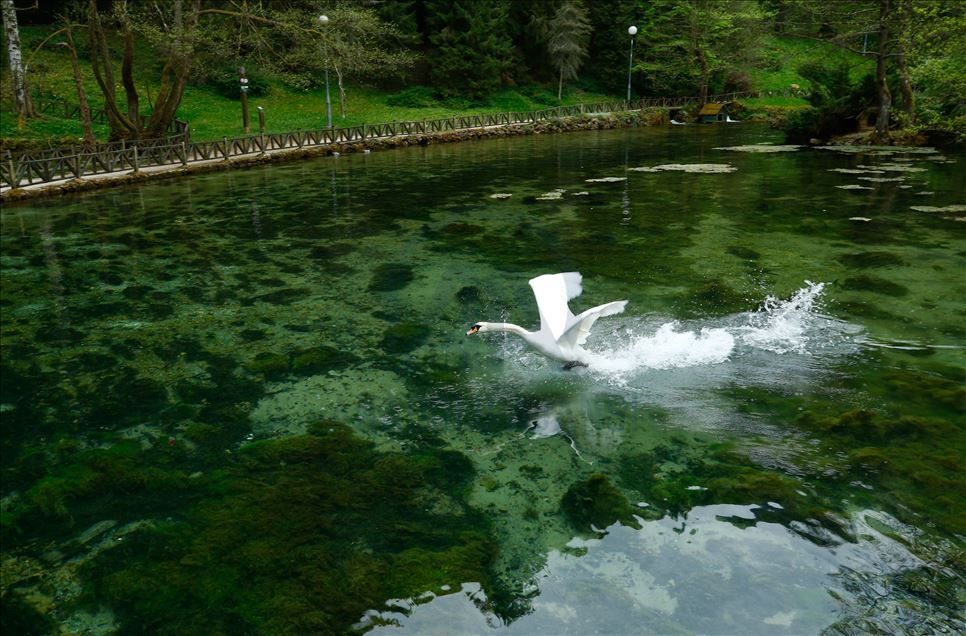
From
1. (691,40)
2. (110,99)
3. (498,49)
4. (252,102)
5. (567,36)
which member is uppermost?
(567,36)

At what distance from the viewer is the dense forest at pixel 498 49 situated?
27859 mm

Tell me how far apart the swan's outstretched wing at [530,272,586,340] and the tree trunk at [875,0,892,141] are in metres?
27.7

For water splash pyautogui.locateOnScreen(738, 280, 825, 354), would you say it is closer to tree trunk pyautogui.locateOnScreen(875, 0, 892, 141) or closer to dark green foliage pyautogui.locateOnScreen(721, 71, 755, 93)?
tree trunk pyautogui.locateOnScreen(875, 0, 892, 141)

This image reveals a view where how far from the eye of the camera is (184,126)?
105 feet

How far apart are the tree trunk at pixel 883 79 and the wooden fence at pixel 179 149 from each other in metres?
22.7

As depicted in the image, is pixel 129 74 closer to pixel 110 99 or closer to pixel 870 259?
pixel 110 99

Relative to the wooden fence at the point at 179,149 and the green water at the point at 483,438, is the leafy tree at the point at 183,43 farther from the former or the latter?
the green water at the point at 483,438

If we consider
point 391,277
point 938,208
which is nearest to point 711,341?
point 391,277

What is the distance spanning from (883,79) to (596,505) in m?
32.2

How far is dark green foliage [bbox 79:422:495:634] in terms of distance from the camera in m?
5.28

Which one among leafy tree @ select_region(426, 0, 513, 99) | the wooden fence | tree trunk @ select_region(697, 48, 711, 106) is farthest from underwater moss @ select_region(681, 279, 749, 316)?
tree trunk @ select_region(697, 48, 711, 106)

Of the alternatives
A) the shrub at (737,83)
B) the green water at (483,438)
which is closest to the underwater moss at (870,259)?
the green water at (483,438)

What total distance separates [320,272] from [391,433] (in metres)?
7.35

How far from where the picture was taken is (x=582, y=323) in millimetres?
8680
